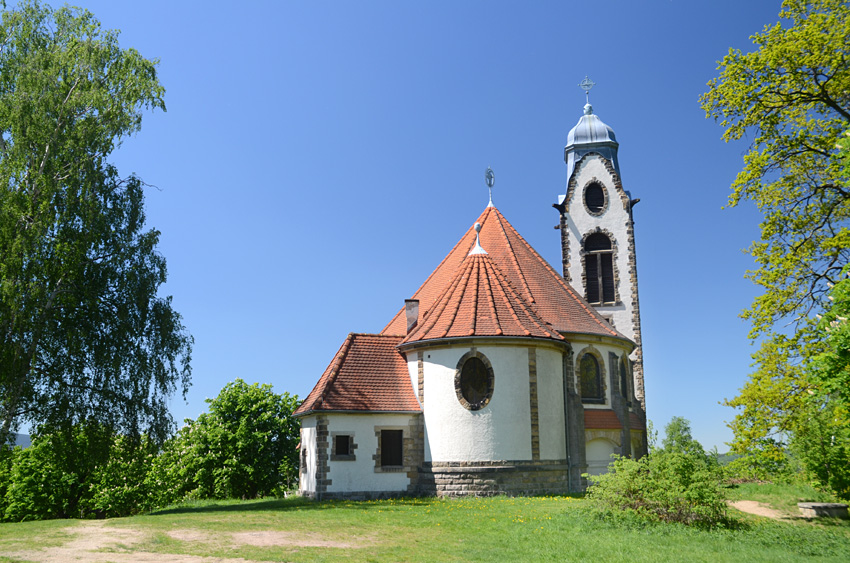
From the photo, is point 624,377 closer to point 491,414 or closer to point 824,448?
point 491,414

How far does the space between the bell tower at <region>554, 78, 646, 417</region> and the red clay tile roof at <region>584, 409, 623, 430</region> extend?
7474mm

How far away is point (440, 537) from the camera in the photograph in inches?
549

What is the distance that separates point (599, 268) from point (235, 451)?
19875mm

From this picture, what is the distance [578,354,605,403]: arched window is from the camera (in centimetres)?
2614

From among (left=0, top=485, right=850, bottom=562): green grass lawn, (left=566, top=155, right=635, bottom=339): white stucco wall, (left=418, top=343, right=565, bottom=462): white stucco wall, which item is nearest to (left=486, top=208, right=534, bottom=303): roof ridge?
(left=418, top=343, right=565, bottom=462): white stucco wall

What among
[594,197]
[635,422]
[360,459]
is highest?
[594,197]

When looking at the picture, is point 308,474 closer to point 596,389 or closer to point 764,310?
point 596,389

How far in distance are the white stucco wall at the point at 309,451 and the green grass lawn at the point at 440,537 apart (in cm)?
503

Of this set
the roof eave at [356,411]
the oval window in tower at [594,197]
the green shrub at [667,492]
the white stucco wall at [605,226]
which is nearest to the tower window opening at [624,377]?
the white stucco wall at [605,226]

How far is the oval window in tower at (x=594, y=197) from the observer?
3462cm

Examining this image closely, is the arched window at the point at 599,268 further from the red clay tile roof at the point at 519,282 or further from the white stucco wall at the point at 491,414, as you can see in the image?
the white stucco wall at the point at 491,414

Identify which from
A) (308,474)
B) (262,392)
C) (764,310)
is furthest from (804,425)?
(262,392)

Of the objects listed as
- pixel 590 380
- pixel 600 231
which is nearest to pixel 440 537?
pixel 590 380

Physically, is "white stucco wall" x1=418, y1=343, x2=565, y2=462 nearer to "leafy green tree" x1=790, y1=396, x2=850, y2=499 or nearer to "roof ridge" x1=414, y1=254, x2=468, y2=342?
"roof ridge" x1=414, y1=254, x2=468, y2=342
